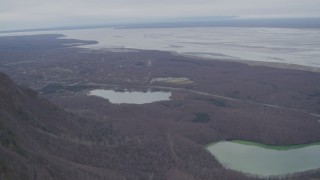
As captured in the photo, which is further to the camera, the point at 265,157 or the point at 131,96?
the point at 131,96

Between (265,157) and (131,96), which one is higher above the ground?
(265,157)

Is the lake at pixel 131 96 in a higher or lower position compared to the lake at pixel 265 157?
lower

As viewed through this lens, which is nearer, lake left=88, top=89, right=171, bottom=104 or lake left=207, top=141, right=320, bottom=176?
lake left=207, top=141, right=320, bottom=176

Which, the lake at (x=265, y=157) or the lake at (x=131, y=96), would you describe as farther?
the lake at (x=131, y=96)
